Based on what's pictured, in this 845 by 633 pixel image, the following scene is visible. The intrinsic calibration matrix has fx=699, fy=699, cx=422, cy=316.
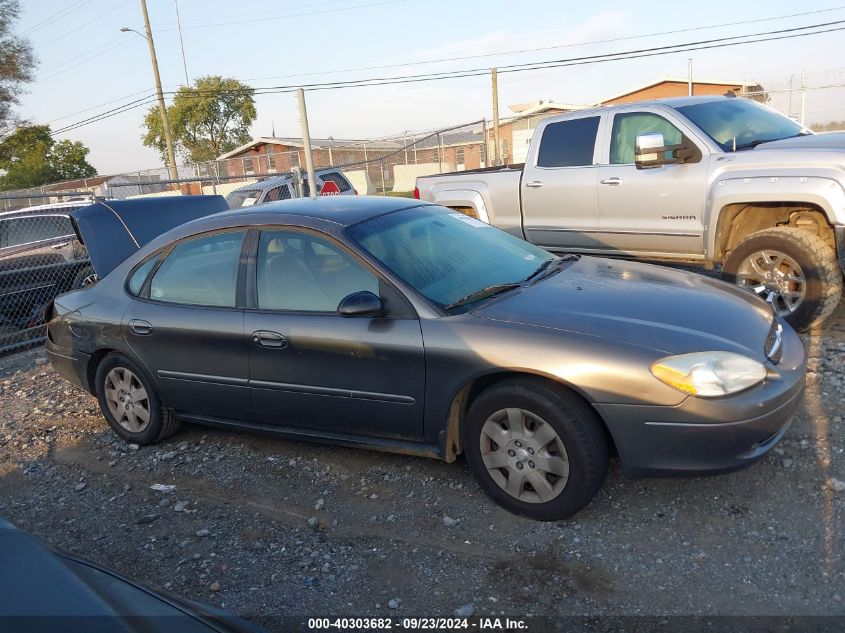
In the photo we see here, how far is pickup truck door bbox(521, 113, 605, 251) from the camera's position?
7.18m

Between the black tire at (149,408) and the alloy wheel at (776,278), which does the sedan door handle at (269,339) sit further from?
the alloy wheel at (776,278)

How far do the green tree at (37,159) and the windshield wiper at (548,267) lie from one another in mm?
42056

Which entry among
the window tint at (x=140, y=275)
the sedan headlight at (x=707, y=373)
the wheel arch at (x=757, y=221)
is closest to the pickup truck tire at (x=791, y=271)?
the wheel arch at (x=757, y=221)

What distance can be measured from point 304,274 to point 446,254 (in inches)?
34.1

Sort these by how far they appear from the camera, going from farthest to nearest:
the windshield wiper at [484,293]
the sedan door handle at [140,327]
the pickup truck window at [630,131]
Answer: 1. the pickup truck window at [630,131]
2. the sedan door handle at [140,327]
3. the windshield wiper at [484,293]

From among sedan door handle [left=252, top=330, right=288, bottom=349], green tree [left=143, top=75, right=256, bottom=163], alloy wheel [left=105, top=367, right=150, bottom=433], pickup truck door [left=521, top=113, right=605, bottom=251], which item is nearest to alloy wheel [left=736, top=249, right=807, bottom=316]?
pickup truck door [left=521, top=113, right=605, bottom=251]

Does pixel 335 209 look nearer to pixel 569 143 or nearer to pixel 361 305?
pixel 361 305

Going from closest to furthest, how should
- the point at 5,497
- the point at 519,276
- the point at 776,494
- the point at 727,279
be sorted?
1. the point at 776,494
2. the point at 519,276
3. the point at 5,497
4. the point at 727,279

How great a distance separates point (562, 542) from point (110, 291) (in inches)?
141

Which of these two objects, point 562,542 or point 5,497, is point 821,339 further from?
point 5,497

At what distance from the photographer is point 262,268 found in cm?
432

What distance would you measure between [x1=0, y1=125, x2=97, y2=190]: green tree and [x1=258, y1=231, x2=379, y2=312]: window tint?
41372mm

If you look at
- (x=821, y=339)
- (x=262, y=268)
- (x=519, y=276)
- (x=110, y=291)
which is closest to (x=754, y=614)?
(x=519, y=276)

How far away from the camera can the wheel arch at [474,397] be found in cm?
335
